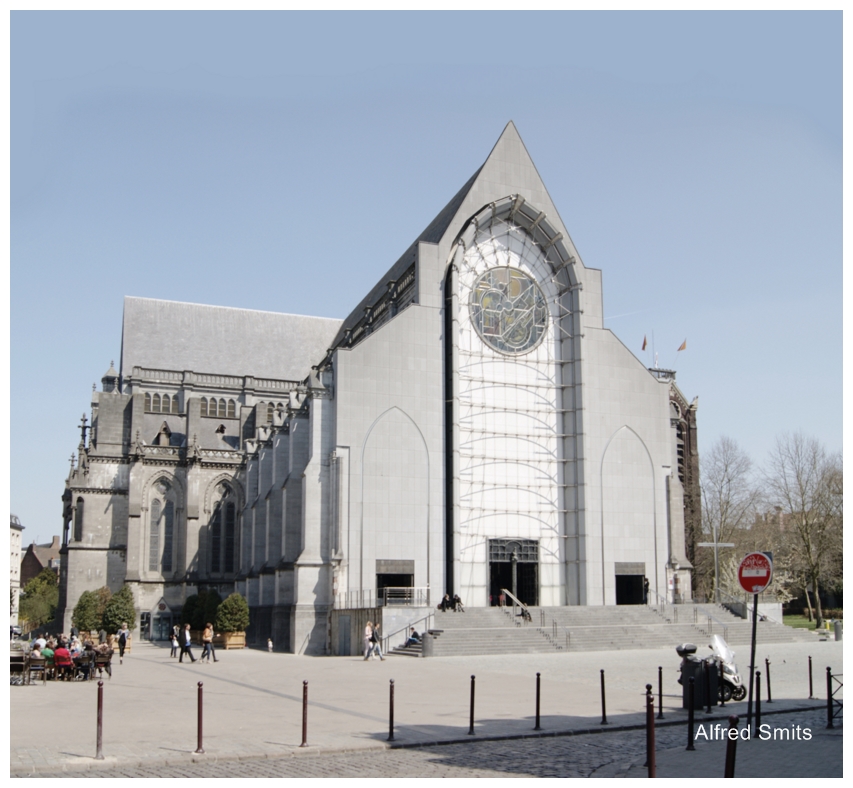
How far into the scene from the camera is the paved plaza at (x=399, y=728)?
1187cm

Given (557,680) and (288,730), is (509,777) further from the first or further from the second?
(557,680)

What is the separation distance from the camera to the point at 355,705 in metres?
19.0

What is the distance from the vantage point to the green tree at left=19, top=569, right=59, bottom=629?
95500 millimetres

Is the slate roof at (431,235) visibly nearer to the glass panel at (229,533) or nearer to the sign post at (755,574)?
the glass panel at (229,533)

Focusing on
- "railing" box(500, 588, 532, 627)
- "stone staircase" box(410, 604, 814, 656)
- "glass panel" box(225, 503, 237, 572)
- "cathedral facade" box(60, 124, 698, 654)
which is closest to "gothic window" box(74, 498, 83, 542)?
"glass panel" box(225, 503, 237, 572)

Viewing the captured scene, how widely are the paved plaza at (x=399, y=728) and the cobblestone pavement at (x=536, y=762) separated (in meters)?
0.03

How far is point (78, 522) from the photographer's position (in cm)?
6625

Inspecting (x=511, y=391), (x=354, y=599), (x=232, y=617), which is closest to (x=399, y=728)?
(x=354, y=599)

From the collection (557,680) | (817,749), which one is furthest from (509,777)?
(557,680)

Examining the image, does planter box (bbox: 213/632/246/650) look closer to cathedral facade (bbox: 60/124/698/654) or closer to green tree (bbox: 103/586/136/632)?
cathedral facade (bbox: 60/124/698/654)

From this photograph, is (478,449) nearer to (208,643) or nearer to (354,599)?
(354,599)

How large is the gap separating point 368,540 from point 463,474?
21.1 ft

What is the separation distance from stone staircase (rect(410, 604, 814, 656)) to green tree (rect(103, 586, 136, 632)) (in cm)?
2217

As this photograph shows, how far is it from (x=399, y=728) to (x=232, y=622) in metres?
34.9
